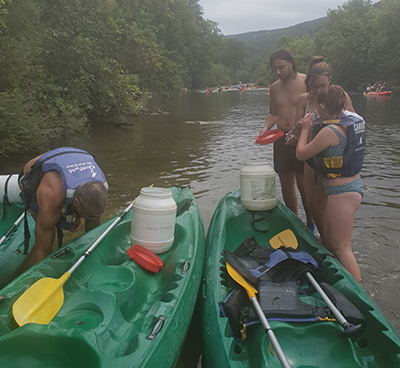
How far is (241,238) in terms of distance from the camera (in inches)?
165

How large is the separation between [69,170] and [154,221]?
0.87 meters

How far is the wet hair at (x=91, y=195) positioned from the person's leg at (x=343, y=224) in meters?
2.03

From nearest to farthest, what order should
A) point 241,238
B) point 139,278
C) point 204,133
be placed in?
1. point 139,278
2. point 241,238
3. point 204,133

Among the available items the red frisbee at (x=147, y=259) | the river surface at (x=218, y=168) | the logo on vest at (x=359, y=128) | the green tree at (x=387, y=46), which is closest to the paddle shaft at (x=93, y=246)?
the red frisbee at (x=147, y=259)

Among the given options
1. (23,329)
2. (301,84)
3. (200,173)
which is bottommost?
(200,173)

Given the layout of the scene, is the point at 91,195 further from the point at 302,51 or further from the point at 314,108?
the point at 302,51

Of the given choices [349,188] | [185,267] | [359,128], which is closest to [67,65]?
[185,267]

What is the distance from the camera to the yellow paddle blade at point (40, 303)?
2355 mm

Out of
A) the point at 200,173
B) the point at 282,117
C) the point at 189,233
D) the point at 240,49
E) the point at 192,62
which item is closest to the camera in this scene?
the point at 189,233

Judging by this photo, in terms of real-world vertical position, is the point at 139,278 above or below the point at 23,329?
below

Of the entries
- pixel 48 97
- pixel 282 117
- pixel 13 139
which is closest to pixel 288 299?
pixel 282 117

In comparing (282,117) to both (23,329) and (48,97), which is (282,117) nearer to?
(23,329)

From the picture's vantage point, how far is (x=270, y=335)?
2.17 metres

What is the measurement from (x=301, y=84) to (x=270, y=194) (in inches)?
54.6
